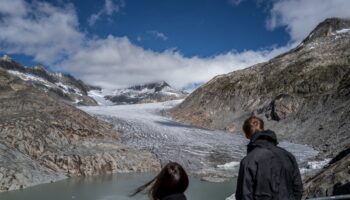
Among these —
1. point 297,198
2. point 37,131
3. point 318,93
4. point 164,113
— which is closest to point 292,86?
point 318,93

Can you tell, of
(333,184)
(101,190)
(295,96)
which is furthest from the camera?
(295,96)

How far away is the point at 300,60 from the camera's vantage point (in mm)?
65812

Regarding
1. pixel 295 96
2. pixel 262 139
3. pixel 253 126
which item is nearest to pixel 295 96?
pixel 295 96

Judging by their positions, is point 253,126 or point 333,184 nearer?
point 253,126

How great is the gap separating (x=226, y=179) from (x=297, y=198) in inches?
981

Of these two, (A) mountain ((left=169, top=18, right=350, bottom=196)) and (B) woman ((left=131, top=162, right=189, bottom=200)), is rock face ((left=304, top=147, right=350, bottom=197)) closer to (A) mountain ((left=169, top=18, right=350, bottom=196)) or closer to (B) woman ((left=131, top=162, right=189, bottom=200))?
(B) woman ((left=131, top=162, right=189, bottom=200))

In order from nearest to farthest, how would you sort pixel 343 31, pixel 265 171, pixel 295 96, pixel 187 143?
1. pixel 265 171
2. pixel 187 143
3. pixel 295 96
4. pixel 343 31

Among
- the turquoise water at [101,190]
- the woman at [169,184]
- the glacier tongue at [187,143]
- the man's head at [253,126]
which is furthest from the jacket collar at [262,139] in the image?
the glacier tongue at [187,143]

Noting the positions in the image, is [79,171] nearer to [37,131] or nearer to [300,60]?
[37,131]

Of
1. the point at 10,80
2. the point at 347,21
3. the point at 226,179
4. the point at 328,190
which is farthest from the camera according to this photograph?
the point at 347,21

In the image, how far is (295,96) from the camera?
2147 inches

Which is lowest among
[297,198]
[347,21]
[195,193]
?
[195,193]

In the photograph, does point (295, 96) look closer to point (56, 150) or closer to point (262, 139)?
point (56, 150)

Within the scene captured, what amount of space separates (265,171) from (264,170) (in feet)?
0.06
